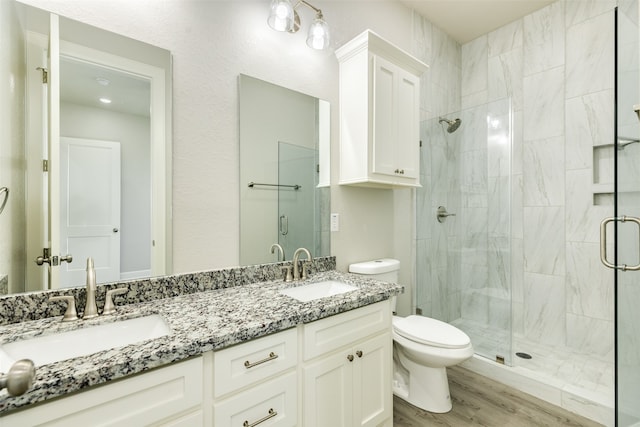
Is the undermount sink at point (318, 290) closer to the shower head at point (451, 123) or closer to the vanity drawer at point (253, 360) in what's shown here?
the vanity drawer at point (253, 360)

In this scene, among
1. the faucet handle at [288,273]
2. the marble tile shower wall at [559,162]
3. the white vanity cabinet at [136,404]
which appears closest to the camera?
the white vanity cabinet at [136,404]

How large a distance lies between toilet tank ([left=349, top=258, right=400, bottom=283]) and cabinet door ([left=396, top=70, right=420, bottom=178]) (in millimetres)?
653

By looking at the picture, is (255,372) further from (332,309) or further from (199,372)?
(332,309)

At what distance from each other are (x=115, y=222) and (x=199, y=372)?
76 centimetres

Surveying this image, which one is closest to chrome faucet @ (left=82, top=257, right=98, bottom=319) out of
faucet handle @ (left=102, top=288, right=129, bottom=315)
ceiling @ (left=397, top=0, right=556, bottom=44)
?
faucet handle @ (left=102, top=288, right=129, bottom=315)

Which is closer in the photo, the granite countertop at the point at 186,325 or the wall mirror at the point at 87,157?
the granite countertop at the point at 186,325

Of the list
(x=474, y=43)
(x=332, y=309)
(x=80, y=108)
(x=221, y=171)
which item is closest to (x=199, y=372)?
(x=332, y=309)

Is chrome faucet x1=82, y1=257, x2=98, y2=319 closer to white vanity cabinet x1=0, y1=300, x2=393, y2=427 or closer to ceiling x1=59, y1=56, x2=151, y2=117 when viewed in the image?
white vanity cabinet x1=0, y1=300, x2=393, y2=427

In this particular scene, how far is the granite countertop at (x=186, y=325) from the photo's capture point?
27.4 inches

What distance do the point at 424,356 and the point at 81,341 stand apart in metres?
1.67

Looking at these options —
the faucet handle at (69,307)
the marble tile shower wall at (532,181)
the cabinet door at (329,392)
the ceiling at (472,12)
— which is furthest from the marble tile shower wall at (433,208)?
the faucet handle at (69,307)

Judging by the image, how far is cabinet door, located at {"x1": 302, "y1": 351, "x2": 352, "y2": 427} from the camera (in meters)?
1.18

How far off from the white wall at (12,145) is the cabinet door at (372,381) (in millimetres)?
1367

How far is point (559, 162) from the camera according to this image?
2475mm
